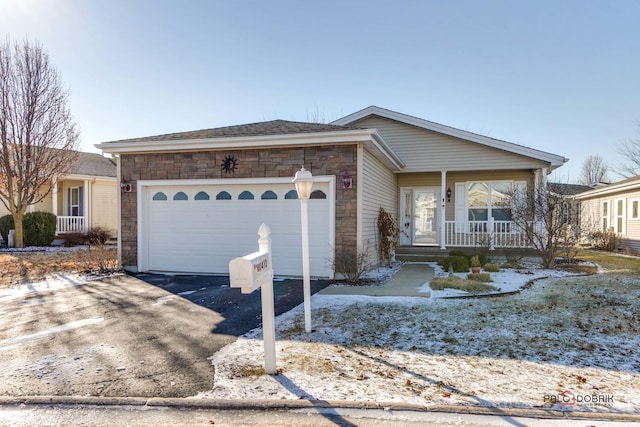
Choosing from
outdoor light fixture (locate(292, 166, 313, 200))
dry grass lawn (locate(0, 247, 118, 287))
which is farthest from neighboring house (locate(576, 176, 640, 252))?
dry grass lawn (locate(0, 247, 118, 287))

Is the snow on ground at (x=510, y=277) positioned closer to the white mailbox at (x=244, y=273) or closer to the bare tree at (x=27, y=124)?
the white mailbox at (x=244, y=273)

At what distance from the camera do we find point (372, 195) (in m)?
10.2

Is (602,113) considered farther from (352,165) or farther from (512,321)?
(512,321)

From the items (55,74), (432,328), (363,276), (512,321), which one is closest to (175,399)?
(432,328)

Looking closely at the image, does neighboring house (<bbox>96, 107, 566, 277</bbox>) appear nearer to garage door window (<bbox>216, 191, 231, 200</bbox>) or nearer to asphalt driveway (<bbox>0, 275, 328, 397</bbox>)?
garage door window (<bbox>216, 191, 231, 200</bbox>)

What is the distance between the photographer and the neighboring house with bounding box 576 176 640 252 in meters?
16.2

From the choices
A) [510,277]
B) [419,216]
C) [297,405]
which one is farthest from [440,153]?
[297,405]

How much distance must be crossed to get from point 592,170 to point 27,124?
2093 inches

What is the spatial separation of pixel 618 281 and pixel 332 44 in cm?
1265

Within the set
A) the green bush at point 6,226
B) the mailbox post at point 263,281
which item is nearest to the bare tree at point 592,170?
the mailbox post at point 263,281

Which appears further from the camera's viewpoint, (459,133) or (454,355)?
Result: (459,133)

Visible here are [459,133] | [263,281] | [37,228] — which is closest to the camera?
[263,281]

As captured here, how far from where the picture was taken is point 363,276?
9164 mm

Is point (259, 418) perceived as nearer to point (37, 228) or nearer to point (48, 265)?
point (48, 265)
